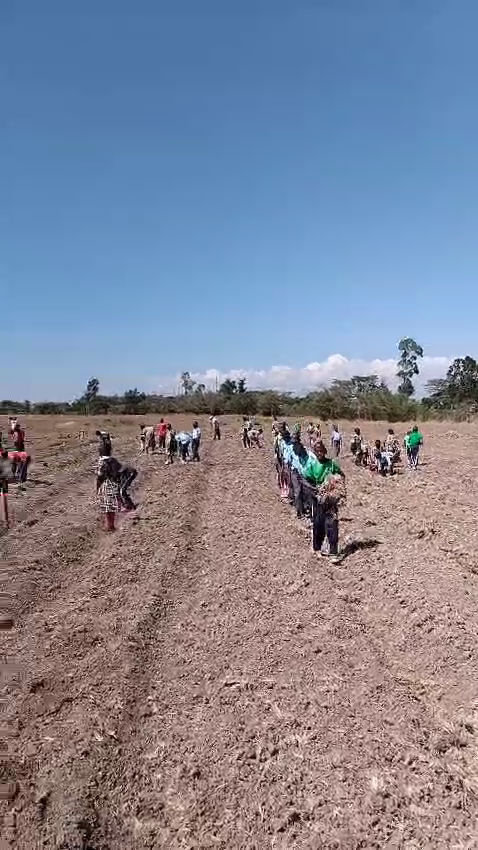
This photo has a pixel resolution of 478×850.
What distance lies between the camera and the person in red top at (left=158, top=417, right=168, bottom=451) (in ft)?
93.1

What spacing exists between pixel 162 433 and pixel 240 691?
22.8m

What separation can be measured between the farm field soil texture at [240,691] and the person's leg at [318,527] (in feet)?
0.86

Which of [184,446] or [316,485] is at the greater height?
[316,485]

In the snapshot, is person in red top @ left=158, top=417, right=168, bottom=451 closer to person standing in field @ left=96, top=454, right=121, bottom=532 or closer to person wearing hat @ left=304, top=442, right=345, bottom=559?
person standing in field @ left=96, top=454, right=121, bottom=532

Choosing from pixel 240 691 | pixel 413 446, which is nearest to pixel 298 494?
pixel 240 691

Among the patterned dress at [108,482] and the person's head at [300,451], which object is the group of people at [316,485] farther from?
the patterned dress at [108,482]

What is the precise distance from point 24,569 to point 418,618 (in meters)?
6.11

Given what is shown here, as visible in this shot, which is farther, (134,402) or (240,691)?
(134,402)

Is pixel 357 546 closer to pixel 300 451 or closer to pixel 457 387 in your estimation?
pixel 300 451

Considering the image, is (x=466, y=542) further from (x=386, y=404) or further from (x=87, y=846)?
(x=386, y=404)

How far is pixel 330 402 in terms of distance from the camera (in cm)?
6316

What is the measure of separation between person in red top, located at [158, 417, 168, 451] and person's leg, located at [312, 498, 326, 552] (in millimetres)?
17430

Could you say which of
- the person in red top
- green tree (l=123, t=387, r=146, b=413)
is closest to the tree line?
green tree (l=123, t=387, r=146, b=413)

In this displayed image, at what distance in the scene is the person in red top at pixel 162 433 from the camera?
93.1 feet
